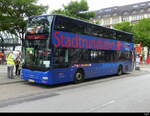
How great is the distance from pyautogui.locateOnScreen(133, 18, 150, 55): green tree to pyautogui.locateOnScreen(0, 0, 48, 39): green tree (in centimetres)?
3010

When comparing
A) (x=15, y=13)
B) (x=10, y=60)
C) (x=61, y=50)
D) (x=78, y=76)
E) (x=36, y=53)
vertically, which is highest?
(x=15, y=13)

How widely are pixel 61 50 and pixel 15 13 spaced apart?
4767mm

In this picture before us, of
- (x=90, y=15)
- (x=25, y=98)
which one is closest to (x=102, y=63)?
(x=25, y=98)

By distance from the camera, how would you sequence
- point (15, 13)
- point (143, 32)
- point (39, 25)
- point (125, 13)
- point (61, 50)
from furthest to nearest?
point (125, 13)
point (143, 32)
point (15, 13)
point (39, 25)
point (61, 50)

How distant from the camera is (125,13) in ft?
266

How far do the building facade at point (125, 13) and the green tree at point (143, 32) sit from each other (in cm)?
3602

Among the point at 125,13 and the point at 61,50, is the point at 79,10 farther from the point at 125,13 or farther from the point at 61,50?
the point at 125,13

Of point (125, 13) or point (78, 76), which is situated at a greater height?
point (125, 13)

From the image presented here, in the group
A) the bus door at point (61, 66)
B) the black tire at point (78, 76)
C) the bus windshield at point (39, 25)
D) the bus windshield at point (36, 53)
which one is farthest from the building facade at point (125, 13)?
the bus windshield at point (36, 53)

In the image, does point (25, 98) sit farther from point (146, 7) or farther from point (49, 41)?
point (146, 7)

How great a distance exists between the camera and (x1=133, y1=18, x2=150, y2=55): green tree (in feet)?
125

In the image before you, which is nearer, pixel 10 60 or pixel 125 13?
pixel 10 60

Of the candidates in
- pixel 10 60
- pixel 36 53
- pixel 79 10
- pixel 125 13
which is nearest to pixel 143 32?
pixel 79 10

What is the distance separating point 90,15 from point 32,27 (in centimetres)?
1203
